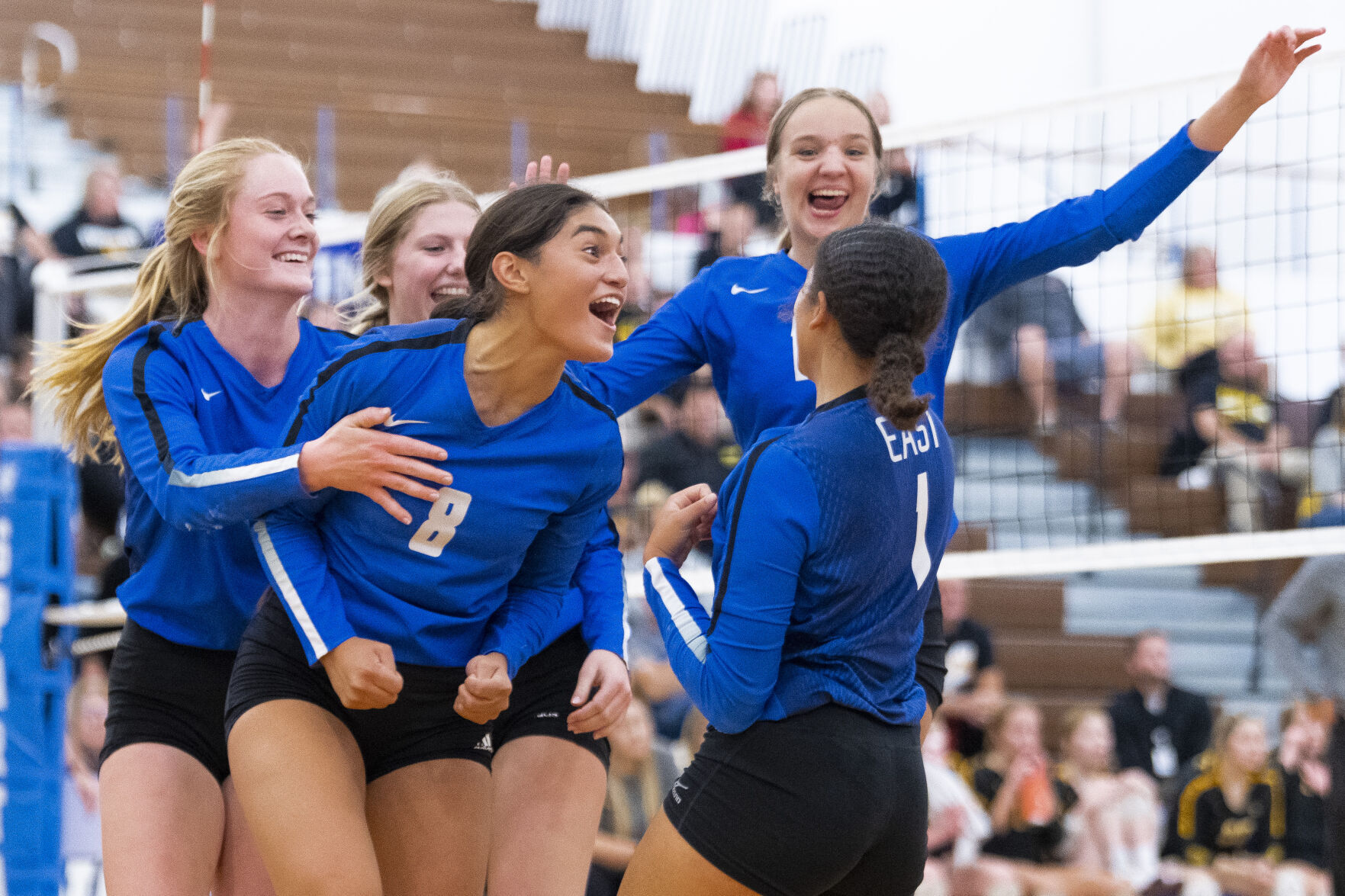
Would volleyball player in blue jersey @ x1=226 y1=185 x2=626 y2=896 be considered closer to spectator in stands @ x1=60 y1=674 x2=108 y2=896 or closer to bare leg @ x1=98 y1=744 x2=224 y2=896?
bare leg @ x1=98 y1=744 x2=224 y2=896

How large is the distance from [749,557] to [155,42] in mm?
12903

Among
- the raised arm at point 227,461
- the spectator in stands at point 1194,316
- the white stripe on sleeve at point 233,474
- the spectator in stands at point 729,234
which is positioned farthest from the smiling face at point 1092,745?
the white stripe on sleeve at point 233,474

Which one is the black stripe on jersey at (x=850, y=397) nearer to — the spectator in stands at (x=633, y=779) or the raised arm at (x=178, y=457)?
the raised arm at (x=178, y=457)

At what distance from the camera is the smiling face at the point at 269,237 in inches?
119

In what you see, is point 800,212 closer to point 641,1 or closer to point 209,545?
point 209,545

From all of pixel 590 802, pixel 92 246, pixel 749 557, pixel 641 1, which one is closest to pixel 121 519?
pixel 92 246

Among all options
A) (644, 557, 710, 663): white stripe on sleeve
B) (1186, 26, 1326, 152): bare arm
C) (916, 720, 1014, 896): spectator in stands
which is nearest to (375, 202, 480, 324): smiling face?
(644, 557, 710, 663): white stripe on sleeve

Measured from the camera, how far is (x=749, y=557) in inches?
89.5

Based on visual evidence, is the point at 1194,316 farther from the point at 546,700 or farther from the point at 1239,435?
the point at 546,700

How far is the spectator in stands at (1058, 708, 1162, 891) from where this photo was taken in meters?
6.75

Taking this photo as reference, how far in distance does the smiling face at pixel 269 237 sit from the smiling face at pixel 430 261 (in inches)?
9.7

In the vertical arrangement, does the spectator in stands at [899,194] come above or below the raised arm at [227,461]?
above

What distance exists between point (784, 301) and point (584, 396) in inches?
20.7

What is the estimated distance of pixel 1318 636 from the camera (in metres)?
5.44
